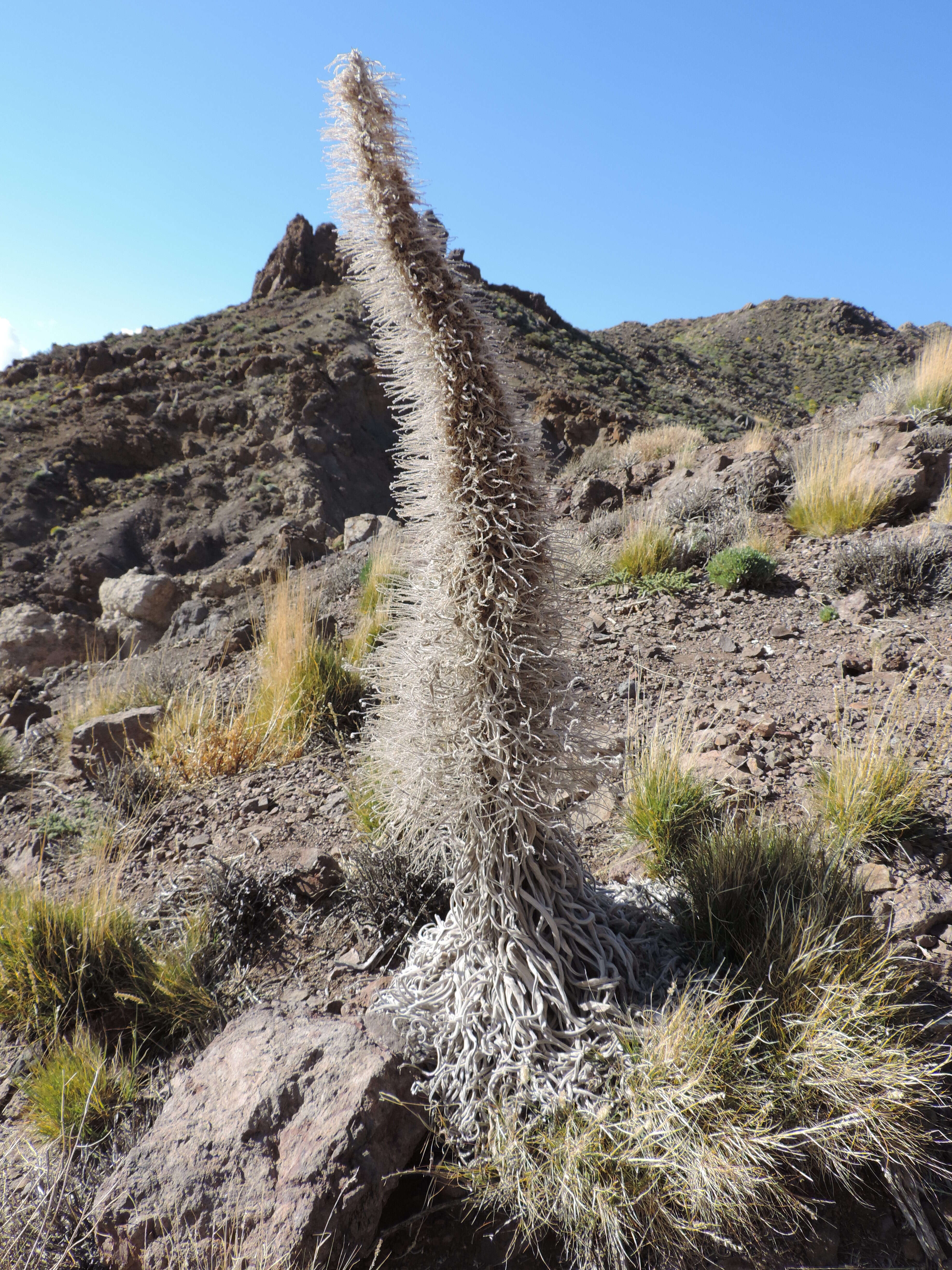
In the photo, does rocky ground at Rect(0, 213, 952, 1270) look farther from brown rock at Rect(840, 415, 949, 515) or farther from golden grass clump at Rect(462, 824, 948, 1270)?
golden grass clump at Rect(462, 824, 948, 1270)

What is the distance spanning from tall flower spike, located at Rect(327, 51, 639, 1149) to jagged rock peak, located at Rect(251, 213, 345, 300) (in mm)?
24712

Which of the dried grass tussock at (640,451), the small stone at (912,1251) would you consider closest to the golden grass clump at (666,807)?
the small stone at (912,1251)

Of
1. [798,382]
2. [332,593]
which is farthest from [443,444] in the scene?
[798,382]

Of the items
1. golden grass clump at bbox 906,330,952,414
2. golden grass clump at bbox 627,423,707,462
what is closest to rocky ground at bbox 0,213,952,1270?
golden grass clump at bbox 627,423,707,462

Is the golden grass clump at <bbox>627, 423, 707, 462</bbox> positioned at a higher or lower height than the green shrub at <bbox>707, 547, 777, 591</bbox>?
higher

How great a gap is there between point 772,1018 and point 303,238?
2725 centimetres

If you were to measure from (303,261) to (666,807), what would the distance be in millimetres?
25861

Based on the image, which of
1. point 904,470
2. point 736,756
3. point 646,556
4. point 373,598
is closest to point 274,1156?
point 736,756

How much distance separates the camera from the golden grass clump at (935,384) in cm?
646

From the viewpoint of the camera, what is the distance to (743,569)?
4.83m

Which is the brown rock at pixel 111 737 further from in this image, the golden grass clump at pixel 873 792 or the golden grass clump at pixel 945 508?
the golden grass clump at pixel 945 508

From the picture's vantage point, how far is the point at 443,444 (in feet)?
5.47

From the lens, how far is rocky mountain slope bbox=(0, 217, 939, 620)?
13.7 meters

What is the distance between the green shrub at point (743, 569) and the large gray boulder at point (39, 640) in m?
6.88
